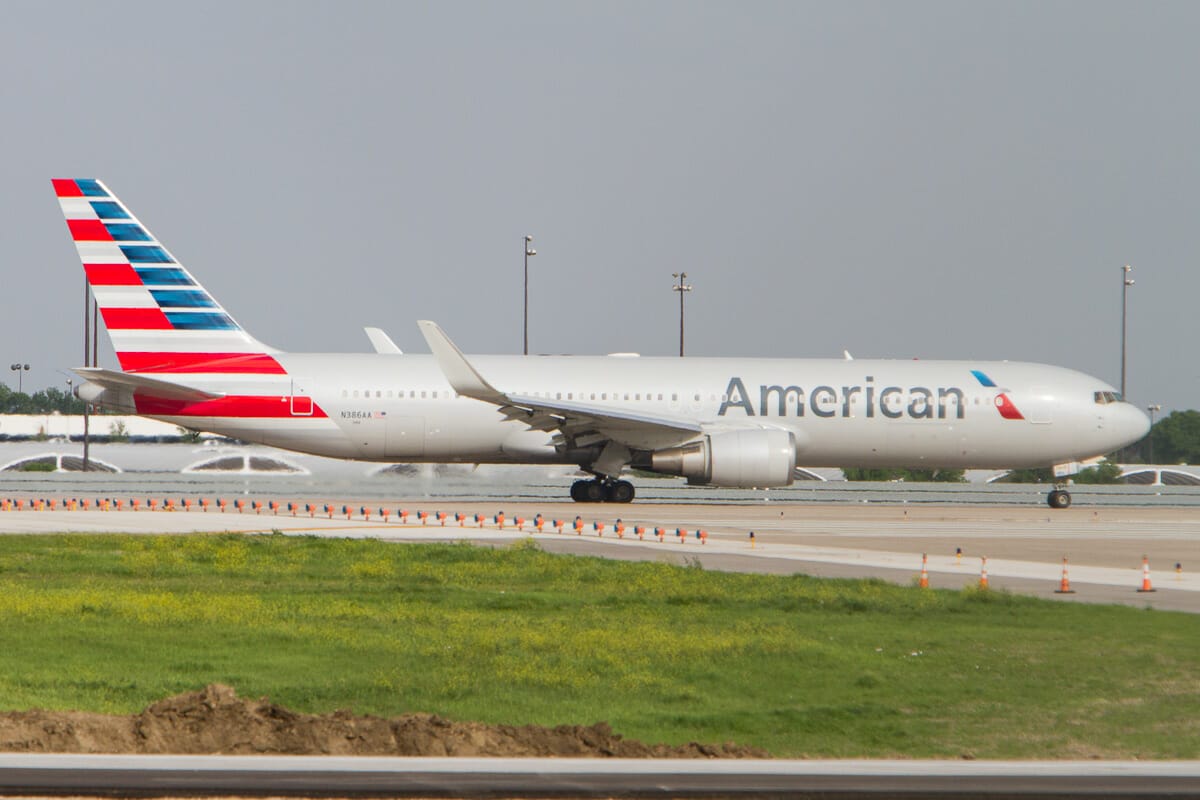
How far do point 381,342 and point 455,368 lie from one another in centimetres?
666

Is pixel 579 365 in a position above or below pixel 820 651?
above

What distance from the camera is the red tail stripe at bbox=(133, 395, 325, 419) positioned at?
32.1 m

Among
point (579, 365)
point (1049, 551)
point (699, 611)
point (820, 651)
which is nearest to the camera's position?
point (820, 651)

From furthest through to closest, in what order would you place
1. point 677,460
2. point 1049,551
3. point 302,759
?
point 677,460, point 1049,551, point 302,759

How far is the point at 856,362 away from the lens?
35906mm

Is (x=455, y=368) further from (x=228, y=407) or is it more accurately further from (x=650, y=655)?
(x=650, y=655)

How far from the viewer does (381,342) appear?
36750 mm

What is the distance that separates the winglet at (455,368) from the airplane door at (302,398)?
380 cm

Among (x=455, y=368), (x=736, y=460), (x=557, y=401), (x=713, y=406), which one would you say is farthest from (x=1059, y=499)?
(x=455, y=368)

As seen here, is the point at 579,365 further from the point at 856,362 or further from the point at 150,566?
the point at 150,566

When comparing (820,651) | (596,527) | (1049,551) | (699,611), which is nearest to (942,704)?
(820,651)

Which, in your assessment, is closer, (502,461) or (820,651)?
(820,651)

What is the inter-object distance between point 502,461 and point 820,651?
23.3 m

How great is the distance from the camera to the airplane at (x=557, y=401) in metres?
32.2
